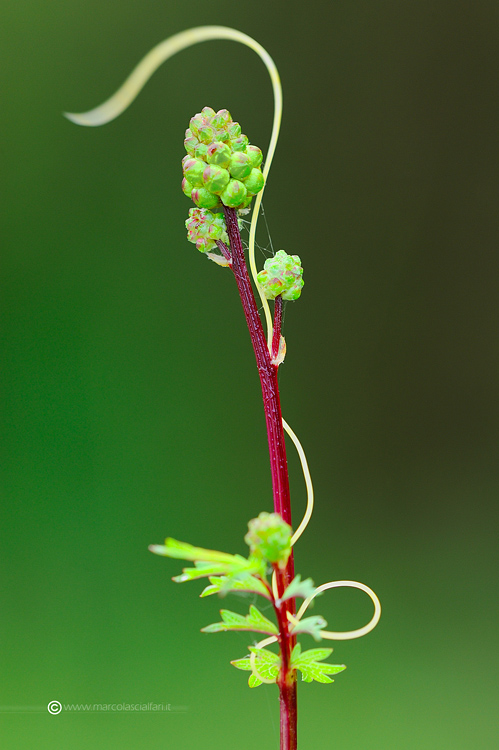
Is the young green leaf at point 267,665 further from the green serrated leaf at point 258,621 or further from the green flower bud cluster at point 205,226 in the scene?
the green flower bud cluster at point 205,226

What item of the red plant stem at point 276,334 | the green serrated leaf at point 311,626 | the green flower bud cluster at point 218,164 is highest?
the green flower bud cluster at point 218,164

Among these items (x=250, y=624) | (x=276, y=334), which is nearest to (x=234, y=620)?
(x=250, y=624)

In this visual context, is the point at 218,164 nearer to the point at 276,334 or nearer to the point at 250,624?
the point at 276,334

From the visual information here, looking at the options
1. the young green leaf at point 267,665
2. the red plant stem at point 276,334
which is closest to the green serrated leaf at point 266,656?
the young green leaf at point 267,665

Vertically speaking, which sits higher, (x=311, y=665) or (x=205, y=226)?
(x=205, y=226)

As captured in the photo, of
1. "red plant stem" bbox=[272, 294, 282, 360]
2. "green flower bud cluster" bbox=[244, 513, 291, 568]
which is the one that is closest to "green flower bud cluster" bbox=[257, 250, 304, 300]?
"red plant stem" bbox=[272, 294, 282, 360]
